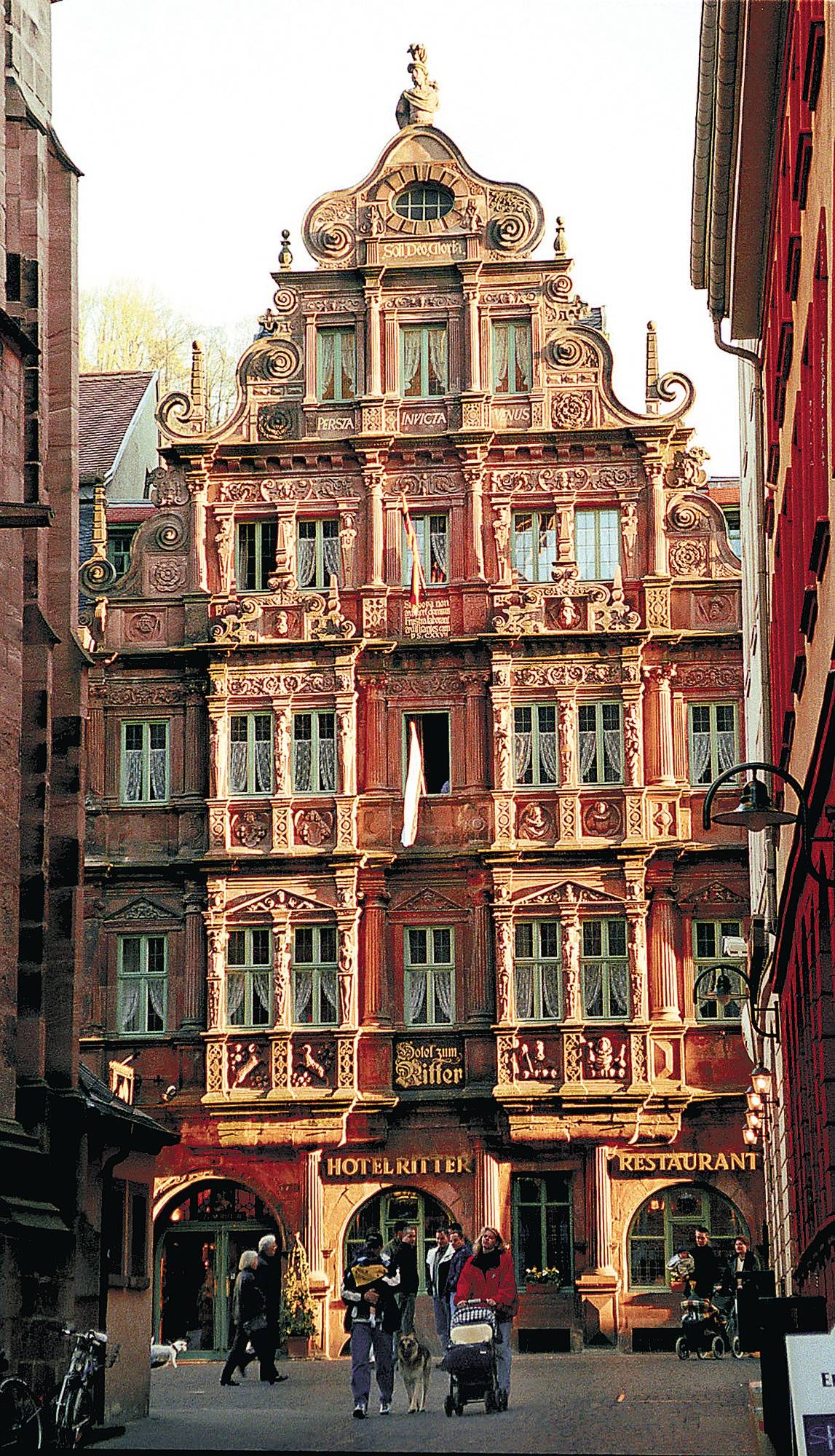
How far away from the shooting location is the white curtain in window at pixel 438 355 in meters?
40.7

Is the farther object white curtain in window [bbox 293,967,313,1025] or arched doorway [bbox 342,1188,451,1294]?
white curtain in window [bbox 293,967,313,1025]

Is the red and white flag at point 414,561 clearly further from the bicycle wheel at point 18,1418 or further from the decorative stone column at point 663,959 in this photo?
the bicycle wheel at point 18,1418

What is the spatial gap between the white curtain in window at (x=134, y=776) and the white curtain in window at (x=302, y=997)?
401 cm

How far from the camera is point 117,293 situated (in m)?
57.3

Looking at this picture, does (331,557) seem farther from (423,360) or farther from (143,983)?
(143,983)

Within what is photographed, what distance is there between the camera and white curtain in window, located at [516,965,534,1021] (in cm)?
3838

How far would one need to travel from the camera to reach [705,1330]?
107 feet

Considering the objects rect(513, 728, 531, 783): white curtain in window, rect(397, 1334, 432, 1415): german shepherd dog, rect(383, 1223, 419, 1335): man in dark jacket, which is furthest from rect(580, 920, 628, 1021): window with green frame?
rect(397, 1334, 432, 1415): german shepherd dog

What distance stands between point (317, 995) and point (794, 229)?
2412 centimetres

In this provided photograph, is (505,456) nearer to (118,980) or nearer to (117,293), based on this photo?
(118,980)

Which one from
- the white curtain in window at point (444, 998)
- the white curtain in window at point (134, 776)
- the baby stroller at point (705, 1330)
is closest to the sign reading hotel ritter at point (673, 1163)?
the white curtain in window at point (444, 998)

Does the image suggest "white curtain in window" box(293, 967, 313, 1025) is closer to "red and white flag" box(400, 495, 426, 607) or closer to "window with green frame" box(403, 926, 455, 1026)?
"window with green frame" box(403, 926, 455, 1026)

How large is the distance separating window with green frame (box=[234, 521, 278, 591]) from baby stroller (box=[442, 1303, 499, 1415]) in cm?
2120

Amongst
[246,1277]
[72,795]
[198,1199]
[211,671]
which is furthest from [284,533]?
[72,795]
